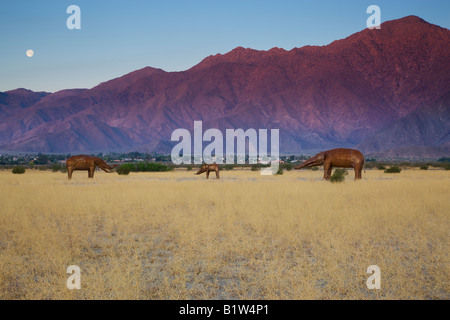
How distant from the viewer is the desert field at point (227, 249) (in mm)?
6320

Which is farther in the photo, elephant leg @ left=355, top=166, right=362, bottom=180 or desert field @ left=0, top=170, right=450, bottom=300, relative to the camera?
elephant leg @ left=355, top=166, right=362, bottom=180

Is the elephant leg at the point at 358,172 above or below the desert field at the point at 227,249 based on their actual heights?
above

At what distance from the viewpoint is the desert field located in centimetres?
632

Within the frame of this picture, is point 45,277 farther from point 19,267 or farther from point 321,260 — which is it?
point 321,260

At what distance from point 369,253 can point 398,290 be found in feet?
6.81

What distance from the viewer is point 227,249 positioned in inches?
349

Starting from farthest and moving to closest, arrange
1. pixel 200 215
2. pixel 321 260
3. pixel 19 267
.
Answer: pixel 200 215
pixel 321 260
pixel 19 267

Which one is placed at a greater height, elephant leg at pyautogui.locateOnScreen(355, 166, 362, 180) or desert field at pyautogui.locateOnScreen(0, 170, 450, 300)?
elephant leg at pyautogui.locateOnScreen(355, 166, 362, 180)

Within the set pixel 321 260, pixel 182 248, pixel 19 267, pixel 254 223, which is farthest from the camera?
pixel 254 223

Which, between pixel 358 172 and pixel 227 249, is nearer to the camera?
pixel 227 249

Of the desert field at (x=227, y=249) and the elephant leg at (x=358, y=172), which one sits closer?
the desert field at (x=227, y=249)

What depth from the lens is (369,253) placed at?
8258mm

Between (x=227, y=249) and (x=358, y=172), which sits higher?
(x=358, y=172)
